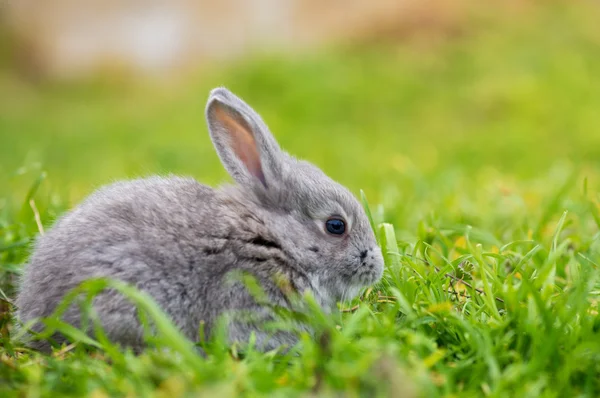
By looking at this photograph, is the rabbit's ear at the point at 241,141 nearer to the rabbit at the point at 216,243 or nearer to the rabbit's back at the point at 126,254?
the rabbit at the point at 216,243

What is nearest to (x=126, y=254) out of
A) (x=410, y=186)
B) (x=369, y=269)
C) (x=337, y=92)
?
(x=369, y=269)

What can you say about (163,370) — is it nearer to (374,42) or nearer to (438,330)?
(438,330)

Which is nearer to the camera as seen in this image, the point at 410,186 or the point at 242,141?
the point at 242,141

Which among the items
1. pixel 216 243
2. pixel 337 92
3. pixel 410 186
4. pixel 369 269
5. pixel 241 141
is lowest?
pixel 369 269

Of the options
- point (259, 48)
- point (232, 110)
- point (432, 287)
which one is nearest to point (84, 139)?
point (259, 48)

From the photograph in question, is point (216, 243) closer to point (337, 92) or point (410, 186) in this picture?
point (410, 186)

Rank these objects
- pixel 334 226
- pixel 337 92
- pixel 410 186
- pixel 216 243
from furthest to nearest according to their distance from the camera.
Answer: pixel 337 92
pixel 410 186
pixel 334 226
pixel 216 243

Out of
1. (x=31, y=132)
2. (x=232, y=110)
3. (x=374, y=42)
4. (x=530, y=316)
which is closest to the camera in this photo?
(x=530, y=316)

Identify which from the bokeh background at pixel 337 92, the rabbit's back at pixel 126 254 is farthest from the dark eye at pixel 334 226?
the bokeh background at pixel 337 92
